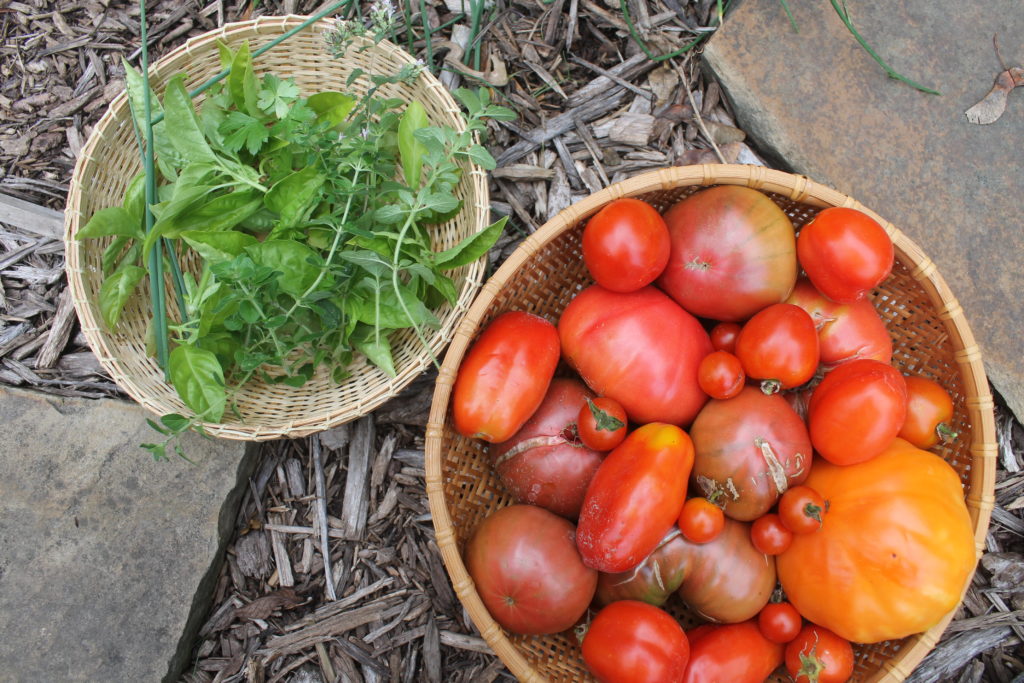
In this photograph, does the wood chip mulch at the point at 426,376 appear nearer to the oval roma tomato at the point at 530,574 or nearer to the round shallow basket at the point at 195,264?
the round shallow basket at the point at 195,264

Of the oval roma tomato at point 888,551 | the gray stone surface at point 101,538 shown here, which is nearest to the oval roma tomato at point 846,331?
the oval roma tomato at point 888,551

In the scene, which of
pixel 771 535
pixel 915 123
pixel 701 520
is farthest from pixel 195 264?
pixel 915 123

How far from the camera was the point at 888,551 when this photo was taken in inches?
53.7

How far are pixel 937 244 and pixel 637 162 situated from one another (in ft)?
2.75

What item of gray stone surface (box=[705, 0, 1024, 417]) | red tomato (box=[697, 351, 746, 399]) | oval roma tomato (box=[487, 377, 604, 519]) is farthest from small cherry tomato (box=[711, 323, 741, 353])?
gray stone surface (box=[705, 0, 1024, 417])

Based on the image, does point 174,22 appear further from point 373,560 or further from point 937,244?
point 937,244

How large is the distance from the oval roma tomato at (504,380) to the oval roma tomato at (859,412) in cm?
57

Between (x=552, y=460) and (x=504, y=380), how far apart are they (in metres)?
0.23

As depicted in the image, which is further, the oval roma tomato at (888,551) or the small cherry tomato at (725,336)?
the small cherry tomato at (725,336)

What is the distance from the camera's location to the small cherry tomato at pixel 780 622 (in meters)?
1.47

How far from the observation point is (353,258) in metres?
1.47

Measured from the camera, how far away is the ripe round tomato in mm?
1470

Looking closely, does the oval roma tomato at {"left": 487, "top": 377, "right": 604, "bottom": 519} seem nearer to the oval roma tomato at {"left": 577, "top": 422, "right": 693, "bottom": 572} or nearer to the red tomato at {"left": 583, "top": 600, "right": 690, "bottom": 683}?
the oval roma tomato at {"left": 577, "top": 422, "right": 693, "bottom": 572}

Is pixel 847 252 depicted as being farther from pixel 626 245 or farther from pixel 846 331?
pixel 626 245
